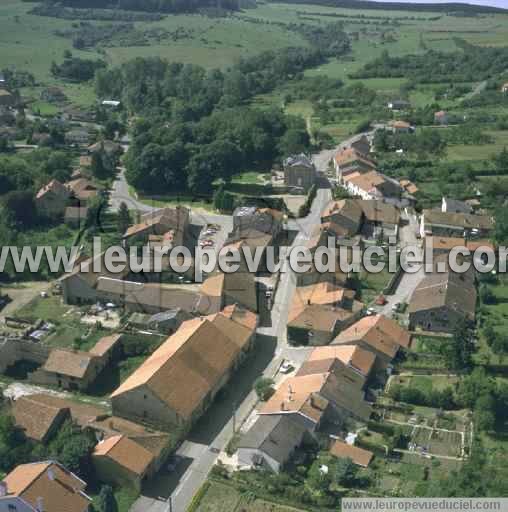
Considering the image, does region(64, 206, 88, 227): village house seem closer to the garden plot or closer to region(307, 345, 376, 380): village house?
region(307, 345, 376, 380): village house

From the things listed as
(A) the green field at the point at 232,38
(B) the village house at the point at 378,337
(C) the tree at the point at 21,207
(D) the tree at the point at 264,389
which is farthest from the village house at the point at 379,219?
(A) the green field at the point at 232,38

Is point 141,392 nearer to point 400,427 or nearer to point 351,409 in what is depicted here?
point 351,409

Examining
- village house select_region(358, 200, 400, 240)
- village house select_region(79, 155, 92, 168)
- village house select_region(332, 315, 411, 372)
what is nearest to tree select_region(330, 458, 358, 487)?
village house select_region(332, 315, 411, 372)

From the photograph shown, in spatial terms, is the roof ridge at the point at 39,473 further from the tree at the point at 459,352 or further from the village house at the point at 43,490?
the tree at the point at 459,352

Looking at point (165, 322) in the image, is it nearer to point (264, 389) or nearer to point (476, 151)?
point (264, 389)

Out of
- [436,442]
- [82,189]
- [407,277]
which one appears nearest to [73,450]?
[436,442]

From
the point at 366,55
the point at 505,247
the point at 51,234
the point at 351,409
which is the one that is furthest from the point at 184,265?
the point at 366,55
